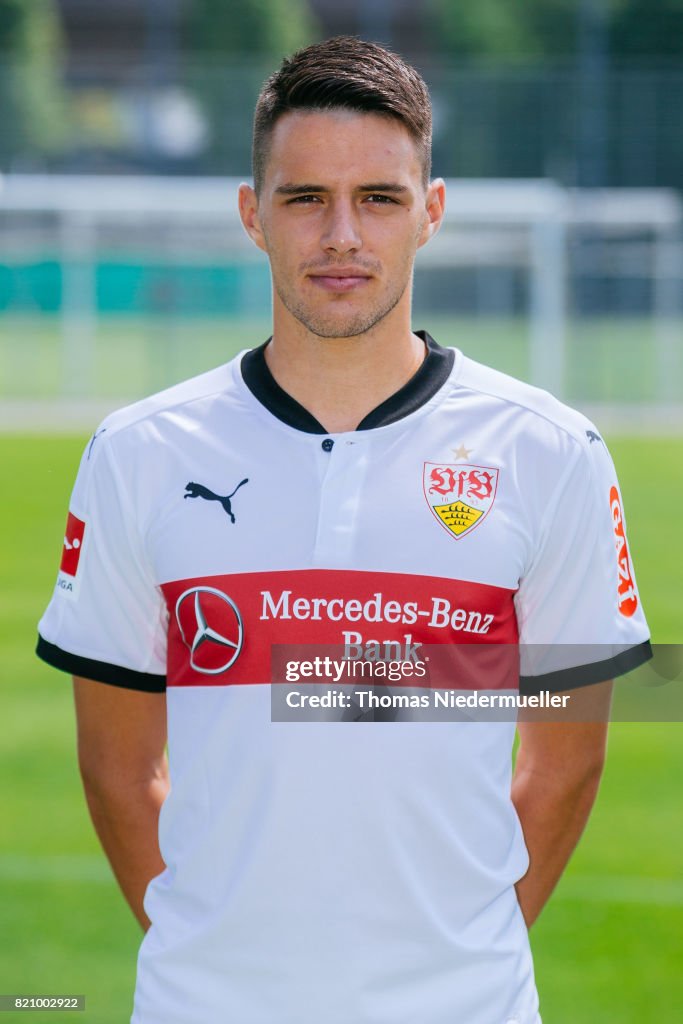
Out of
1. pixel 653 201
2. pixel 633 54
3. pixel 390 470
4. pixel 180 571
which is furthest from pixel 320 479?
pixel 633 54

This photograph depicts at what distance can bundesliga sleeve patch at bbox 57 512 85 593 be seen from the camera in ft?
5.79

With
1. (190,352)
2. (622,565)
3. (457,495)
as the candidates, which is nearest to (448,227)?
(190,352)

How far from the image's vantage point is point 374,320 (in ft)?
5.67

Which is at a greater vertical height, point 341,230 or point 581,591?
point 341,230

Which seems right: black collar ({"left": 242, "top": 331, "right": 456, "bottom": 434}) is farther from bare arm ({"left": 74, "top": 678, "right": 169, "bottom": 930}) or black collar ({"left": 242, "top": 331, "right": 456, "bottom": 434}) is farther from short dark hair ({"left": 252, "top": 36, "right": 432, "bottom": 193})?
bare arm ({"left": 74, "top": 678, "right": 169, "bottom": 930})

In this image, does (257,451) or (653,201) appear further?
(653,201)

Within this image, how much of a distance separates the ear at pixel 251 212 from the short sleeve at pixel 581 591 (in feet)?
1.62

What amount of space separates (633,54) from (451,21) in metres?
5.05

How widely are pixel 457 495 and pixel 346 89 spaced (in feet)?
1.67

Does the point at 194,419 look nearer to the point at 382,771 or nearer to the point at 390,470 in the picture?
the point at 390,470

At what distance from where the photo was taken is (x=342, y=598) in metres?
1.65

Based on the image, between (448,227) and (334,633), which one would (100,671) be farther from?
(448,227)

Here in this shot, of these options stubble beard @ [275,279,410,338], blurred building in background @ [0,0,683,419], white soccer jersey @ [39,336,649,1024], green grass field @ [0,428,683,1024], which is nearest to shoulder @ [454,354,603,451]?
white soccer jersey @ [39,336,649,1024]

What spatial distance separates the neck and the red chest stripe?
212 millimetres
